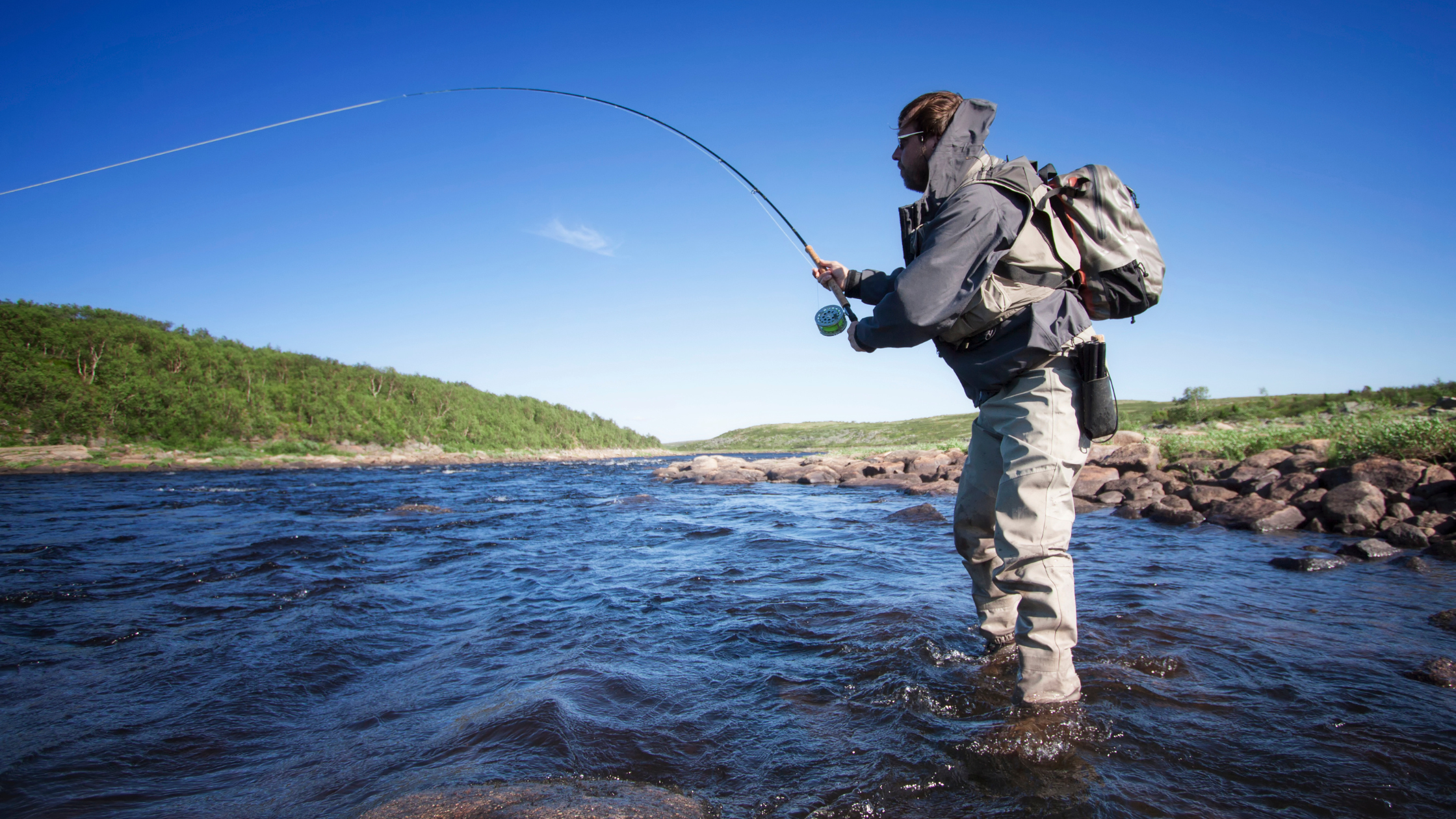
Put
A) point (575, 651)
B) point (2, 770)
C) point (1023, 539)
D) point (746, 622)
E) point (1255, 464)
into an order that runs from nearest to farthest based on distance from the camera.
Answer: point (2, 770)
point (1023, 539)
point (575, 651)
point (746, 622)
point (1255, 464)

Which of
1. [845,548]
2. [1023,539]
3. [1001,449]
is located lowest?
[845,548]

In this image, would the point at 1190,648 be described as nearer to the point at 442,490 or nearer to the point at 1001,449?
the point at 1001,449

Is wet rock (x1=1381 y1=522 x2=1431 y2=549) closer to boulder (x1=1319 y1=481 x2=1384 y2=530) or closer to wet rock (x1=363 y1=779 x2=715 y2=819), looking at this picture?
boulder (x1=1319 y1=481 x2=1384 y2=530)

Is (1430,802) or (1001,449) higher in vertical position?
(1001,449)

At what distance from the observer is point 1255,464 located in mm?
10102

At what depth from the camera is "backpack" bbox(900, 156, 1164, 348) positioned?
2.44 meters

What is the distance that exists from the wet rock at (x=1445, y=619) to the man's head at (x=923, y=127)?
4.19 m

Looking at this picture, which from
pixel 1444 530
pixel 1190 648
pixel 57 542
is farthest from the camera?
pixel 57 542

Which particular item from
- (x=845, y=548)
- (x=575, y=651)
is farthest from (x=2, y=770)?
(x=845, y=548)

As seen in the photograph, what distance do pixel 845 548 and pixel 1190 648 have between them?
13.3 ft

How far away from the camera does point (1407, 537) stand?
5590 millimetres

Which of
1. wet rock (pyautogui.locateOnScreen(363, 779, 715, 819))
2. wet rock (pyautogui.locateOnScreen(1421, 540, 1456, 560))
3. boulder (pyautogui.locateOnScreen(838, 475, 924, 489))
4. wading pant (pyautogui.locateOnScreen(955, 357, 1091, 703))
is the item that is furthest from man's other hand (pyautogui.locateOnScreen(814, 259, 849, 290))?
boulder (pyautogui.locateOnScreen(838, 475, 924, 489))

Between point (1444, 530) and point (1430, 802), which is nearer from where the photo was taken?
point (1430, 802)

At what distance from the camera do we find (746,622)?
4.11 m
